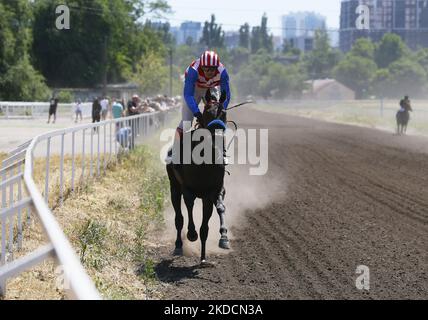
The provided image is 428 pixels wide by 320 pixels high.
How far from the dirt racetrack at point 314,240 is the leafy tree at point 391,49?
185 meters

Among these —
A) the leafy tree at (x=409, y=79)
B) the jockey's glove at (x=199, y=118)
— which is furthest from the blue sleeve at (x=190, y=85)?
the leafy tree at (x=409, y=79)

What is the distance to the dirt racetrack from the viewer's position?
6812mm

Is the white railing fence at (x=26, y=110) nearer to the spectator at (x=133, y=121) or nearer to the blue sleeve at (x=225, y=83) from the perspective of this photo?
the spectator at (x=133, y=121)

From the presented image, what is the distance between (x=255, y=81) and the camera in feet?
598

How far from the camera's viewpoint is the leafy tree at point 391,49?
640 feet

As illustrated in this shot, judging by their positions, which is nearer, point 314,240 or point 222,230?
point 222,230

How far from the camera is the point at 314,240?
29.5ft

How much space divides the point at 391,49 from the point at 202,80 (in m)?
196

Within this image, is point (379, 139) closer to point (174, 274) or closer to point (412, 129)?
point (412, 129)

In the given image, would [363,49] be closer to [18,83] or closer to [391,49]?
[391,49]

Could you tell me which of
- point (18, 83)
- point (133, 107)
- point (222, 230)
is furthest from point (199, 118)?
point (18, 83)

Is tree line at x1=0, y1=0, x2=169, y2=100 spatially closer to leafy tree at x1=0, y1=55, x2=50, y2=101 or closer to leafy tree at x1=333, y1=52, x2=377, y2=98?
leafy tree at x1=0, y1=55, x2=50, y2=101
